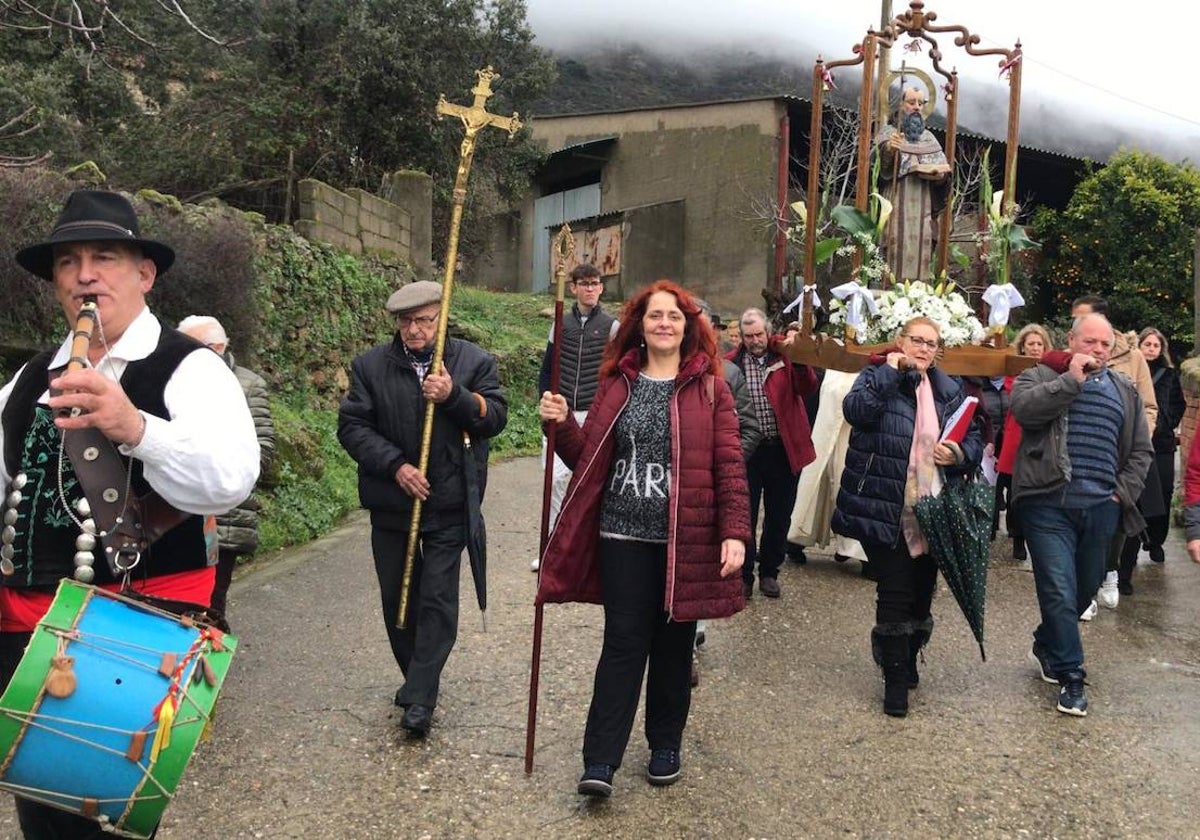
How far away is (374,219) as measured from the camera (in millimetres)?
13539

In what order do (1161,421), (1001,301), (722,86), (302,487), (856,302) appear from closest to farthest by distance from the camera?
(856,302) → (1001,301) → (1161,421) → (302,487) → (722,86)

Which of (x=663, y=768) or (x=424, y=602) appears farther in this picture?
(x=424, y=602)

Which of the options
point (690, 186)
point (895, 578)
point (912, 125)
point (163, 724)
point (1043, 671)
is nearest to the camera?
point (163, 724)

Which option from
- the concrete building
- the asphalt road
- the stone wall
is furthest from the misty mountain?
the asphalt road

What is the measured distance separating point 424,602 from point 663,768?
47.7 inches

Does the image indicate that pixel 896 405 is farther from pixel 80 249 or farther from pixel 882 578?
pixel 80 249

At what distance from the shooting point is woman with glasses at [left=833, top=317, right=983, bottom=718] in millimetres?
4598

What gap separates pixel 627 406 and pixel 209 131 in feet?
45.2

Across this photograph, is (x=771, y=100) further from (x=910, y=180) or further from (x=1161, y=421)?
(x=1161, y=421)

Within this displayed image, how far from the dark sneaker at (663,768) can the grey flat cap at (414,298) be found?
205 centimetres

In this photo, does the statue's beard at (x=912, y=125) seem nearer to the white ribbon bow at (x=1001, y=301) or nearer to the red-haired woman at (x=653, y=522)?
the white ribbon bow at (x=1001, y=301)

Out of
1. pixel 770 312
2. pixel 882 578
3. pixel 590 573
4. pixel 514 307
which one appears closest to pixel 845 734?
pixel 882 578

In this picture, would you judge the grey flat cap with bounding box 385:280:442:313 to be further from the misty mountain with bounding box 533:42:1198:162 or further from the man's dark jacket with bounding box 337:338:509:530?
the misty mountain with bounding box 533:42:1198:162

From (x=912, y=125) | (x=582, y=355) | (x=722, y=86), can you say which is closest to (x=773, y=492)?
(x=582, y=355)
